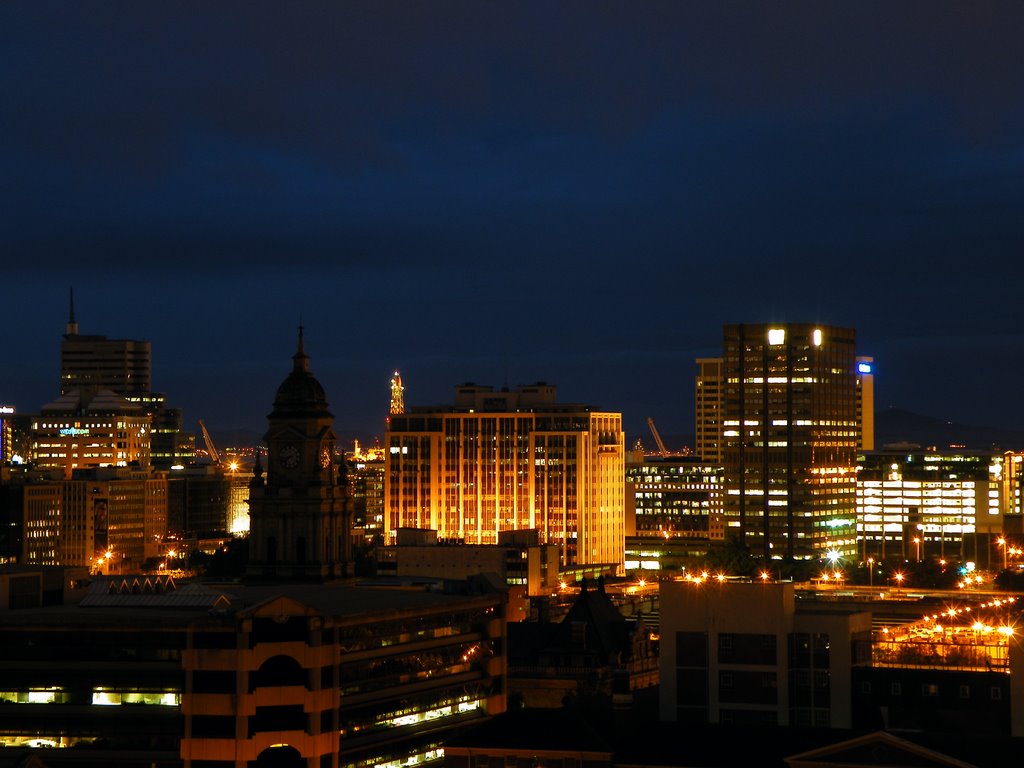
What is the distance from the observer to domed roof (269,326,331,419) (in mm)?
193375

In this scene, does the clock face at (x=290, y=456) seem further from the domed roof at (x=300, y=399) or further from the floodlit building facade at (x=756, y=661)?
the floodlit building facade at (x=756, y=661)

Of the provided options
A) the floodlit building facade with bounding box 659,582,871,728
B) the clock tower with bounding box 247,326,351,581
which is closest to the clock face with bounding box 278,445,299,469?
the clock tower with bounding box 247,326,351,581

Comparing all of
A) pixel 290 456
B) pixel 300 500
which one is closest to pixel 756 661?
pixel 300 500

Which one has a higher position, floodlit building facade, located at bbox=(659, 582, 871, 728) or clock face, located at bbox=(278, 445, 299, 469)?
clock face, located at bbox=(278, 445, 299, 469)

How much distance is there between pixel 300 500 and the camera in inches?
7515

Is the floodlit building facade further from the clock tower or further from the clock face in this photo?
the clock face

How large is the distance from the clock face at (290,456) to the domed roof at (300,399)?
2.82 m

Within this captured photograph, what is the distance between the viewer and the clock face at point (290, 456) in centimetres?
19362

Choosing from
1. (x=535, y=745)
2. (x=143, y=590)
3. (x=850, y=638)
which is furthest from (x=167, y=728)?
(x=850, y=638)

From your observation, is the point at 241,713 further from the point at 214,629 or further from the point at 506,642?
the point at 506,642

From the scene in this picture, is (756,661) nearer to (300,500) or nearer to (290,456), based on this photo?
(300,500)

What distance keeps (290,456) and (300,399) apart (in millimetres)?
4960

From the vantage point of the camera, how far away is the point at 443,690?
463 ft

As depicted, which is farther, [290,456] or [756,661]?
[290,456]
